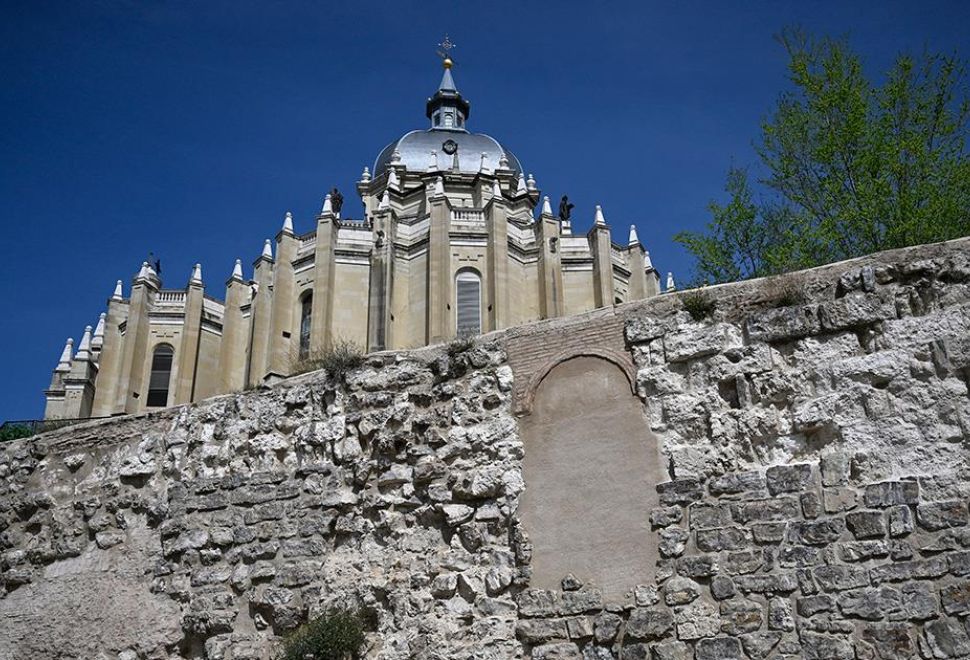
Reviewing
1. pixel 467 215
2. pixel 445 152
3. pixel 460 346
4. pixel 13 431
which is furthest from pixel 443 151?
pixel 460 346

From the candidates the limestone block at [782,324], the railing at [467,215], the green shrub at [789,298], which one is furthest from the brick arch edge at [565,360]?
the railing at [467,215]

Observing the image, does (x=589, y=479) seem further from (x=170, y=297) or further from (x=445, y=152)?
(x=445, y=152)

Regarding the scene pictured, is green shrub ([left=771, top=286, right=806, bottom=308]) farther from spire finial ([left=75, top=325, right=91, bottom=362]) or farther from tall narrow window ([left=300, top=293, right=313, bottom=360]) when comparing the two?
spire finial ([left=75, top=325, right=91, bottom=362])

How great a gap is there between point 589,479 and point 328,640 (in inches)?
92.4

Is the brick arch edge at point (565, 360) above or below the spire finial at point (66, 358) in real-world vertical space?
below

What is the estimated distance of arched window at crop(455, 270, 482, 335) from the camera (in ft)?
134

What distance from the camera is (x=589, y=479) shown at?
24.6ft

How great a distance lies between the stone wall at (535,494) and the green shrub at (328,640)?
0.19 m

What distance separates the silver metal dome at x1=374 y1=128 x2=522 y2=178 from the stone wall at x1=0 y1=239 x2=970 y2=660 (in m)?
45.6

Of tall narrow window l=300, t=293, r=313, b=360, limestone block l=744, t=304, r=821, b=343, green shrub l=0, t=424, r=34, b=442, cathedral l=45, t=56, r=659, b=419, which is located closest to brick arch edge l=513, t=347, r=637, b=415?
limestone block l=744, t=304, r=821, b=343

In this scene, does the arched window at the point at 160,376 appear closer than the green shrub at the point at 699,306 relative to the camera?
No

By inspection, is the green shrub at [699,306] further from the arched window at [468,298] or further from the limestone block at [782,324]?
the arched window at [468,298]

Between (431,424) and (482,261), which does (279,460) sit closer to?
(431,424)

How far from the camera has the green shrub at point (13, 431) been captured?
20297 mm
